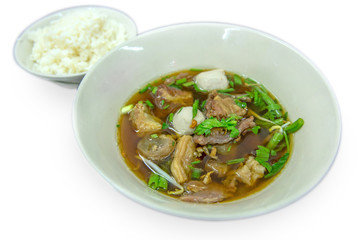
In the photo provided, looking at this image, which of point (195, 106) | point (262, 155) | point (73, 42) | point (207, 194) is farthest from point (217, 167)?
point (73, 42)

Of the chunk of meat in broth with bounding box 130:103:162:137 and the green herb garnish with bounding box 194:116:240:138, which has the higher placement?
the green herb garnish with bounding box 194:116:240:138

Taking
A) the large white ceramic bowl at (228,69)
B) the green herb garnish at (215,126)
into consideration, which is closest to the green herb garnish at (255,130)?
the green herb garnish at (215,126)

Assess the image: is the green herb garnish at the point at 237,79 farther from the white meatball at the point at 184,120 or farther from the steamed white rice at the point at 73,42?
the steamed white rice at the point at 73,42

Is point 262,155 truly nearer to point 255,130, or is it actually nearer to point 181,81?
point 255,130

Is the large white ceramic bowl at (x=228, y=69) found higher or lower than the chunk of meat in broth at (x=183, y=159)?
higher

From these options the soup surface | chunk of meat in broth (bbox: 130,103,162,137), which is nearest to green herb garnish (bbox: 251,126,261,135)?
the soup surface

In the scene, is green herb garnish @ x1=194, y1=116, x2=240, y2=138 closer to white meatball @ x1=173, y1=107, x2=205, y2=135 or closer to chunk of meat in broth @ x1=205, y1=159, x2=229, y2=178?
white meatball @ x1=173, y1=107, x2=205, y2=135
